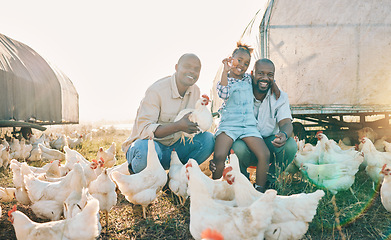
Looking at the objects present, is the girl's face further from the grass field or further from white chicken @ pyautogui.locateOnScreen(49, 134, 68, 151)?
white chicken @ pyautogui.locateOnScreen(49, 134, 68, 151)

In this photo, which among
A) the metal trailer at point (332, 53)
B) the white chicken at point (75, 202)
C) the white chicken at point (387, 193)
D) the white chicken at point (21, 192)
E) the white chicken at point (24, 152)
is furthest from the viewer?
the white chicken at point (24, 152)

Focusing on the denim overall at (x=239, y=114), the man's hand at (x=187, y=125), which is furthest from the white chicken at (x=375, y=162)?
the man's hand at (x=187, y=125)

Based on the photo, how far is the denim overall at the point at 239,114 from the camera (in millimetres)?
3578

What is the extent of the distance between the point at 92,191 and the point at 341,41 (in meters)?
6.09

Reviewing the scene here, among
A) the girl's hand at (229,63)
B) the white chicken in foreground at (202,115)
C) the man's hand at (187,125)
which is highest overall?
the girl's hand at (229,63)

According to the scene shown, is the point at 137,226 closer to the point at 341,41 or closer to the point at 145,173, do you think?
the point at 145,173

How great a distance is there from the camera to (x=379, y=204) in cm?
339

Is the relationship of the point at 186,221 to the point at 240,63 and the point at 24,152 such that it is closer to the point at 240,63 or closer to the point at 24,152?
the point at 240,63

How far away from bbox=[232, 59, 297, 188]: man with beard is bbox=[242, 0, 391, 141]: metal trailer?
10.1ft

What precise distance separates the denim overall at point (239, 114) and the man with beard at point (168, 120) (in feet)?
1.33

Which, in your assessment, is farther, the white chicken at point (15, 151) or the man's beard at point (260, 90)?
the white chicken at point (15, 151)

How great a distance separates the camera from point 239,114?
3656mm

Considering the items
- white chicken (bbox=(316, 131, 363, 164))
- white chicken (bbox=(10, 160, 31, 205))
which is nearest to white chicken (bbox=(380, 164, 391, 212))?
white chicken (bbox=(316, 131, 363, 164))

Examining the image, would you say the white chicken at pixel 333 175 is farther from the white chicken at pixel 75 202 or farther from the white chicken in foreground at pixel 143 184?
the white chicken at pixel 75 202
